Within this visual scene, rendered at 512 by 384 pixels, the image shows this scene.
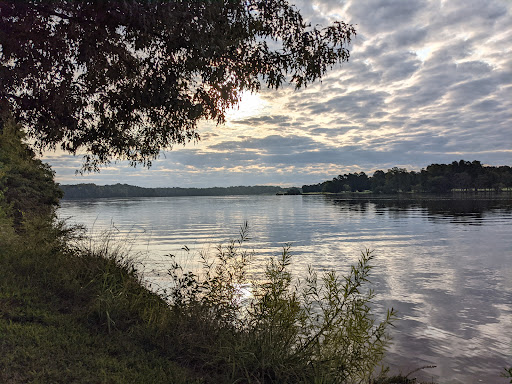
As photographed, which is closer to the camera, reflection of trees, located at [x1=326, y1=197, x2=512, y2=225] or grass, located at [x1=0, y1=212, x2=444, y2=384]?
grass, located at [x1=0, y1=212, x2=444, y2=384]

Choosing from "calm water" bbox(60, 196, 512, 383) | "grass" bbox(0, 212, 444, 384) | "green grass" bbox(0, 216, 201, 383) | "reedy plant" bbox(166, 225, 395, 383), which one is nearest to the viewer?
"green grass" bbox(0, 216, 201, 383)

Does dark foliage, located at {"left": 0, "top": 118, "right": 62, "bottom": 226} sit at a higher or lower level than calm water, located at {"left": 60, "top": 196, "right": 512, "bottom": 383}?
higher

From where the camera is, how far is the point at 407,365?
7.29 m

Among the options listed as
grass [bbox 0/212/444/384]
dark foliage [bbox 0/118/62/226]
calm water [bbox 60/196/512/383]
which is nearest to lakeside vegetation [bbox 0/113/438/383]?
grass [bbox 0/212/444/384]

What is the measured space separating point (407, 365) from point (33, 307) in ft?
22.9

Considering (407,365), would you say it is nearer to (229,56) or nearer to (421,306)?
(421,306)

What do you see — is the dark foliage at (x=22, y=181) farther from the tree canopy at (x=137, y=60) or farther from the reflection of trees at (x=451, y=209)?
the reflection of trees at (x=451, y=209)

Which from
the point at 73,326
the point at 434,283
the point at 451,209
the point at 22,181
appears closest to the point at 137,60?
the point at 73,326

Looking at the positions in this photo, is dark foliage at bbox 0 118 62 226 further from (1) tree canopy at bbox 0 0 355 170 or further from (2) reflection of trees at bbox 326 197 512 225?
(2) reflection of trees at bbox 326 197 512 225

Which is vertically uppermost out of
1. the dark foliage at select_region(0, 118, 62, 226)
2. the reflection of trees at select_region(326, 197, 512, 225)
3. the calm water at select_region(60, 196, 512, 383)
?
the dark foliage at select_region(0, 118, 62, 226)

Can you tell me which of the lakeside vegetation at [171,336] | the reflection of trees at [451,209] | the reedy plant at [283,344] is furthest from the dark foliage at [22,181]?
the reflection of trees at [451,209]

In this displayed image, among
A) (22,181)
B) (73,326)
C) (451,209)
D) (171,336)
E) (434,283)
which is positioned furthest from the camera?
(451,209)

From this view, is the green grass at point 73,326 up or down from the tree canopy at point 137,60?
down

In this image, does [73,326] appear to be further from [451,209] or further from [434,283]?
[451,209]
